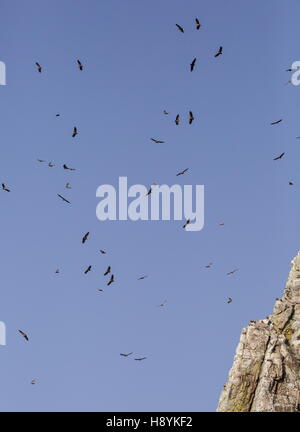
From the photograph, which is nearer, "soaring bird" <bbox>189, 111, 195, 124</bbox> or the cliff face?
"soaring bird" <bbox>189, 111, 195, 124</bbox>

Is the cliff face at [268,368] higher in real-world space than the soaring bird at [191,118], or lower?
lower

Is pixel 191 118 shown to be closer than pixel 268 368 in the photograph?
Yes

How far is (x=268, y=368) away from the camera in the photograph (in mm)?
157750

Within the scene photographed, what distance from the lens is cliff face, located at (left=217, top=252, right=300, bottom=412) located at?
153212mm

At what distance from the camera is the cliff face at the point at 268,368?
15321 cm

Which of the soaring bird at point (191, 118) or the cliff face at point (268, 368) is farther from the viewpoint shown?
the cliff face at point (268, 368)

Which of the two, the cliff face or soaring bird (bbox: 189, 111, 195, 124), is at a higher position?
soaring bird (bbox: 189, 111, 195, 124)
